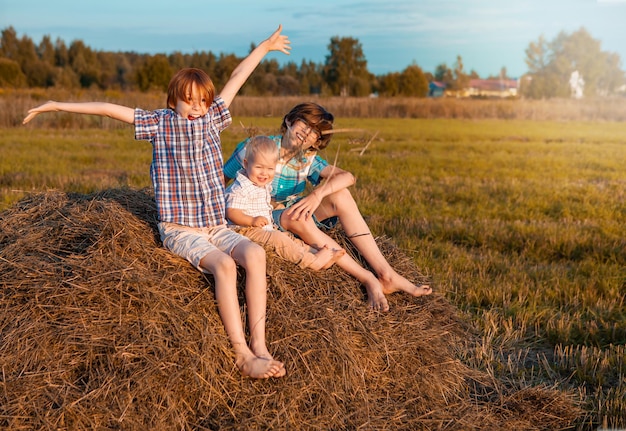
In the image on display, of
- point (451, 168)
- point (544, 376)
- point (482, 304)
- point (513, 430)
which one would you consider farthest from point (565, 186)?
point (513, 430)

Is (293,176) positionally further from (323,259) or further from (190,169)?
(190,169)

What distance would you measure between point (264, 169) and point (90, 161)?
41.2 feet

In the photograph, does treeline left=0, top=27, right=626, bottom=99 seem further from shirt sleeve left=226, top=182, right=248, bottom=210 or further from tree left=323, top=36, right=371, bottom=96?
shirt sleeve left=226, top=182, right=248, bottom=210

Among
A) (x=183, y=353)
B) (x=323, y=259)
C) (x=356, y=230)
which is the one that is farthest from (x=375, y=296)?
(x=183, y=353)

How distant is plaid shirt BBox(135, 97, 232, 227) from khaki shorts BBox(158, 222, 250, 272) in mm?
45

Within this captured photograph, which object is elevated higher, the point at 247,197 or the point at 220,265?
the point at 247,197

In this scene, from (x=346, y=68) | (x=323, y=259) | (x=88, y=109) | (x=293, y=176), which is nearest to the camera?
(x=88, y=109)

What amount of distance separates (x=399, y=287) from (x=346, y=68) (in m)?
64.0

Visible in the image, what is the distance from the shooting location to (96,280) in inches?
145

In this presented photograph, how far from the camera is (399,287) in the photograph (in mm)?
4746

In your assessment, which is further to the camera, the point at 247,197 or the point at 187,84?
the point at 247,197

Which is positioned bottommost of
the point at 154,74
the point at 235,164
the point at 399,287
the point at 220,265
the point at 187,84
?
the point at 399,287

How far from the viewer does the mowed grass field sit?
506cm

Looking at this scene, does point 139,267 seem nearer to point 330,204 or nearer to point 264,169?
point 264,169
